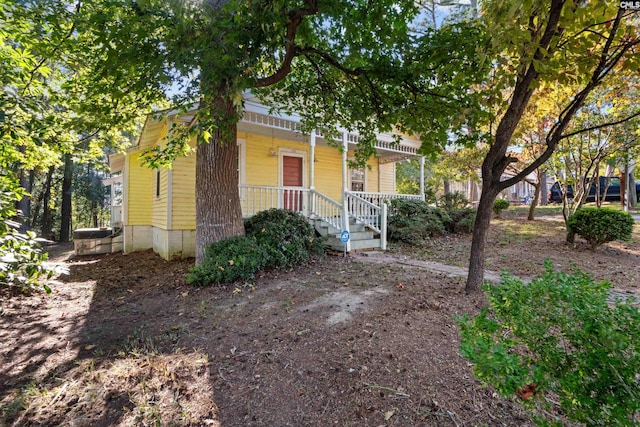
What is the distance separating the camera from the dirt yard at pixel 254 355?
2166 mm

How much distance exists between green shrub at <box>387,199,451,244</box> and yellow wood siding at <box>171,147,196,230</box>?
237 inches

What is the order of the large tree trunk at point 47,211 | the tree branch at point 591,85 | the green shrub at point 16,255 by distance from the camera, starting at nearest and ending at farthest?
the tree branch at point 591,85 → the green shrub at point 16,255 → the large tree trunk at point 47,211

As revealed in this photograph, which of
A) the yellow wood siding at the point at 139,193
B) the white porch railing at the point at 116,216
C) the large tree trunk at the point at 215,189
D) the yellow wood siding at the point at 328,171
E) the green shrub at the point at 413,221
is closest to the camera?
the large tree trunk at the point at 215,189

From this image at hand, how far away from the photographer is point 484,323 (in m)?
1.62

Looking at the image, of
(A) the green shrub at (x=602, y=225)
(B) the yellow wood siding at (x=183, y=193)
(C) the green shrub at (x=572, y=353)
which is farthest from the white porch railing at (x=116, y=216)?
(A) the green shrub at (x=602, y=225)

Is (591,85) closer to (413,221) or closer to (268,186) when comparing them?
(413,221)

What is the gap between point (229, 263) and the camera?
5270mm

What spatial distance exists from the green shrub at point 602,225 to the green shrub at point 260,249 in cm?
649

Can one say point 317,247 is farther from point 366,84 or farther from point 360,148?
point 366,84

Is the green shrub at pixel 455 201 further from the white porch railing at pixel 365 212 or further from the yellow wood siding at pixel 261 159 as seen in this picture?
the yellow wood siding at pixel 261 159

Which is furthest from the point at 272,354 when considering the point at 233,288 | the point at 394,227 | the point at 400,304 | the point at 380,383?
the point at 394,227

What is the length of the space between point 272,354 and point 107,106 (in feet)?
14.8

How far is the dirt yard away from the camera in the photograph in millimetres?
2166

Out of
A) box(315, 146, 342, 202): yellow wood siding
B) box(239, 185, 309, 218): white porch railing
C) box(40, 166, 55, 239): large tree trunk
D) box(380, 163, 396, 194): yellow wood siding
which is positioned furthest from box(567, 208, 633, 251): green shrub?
box(40, 166, 55, 239): large tree trunk
